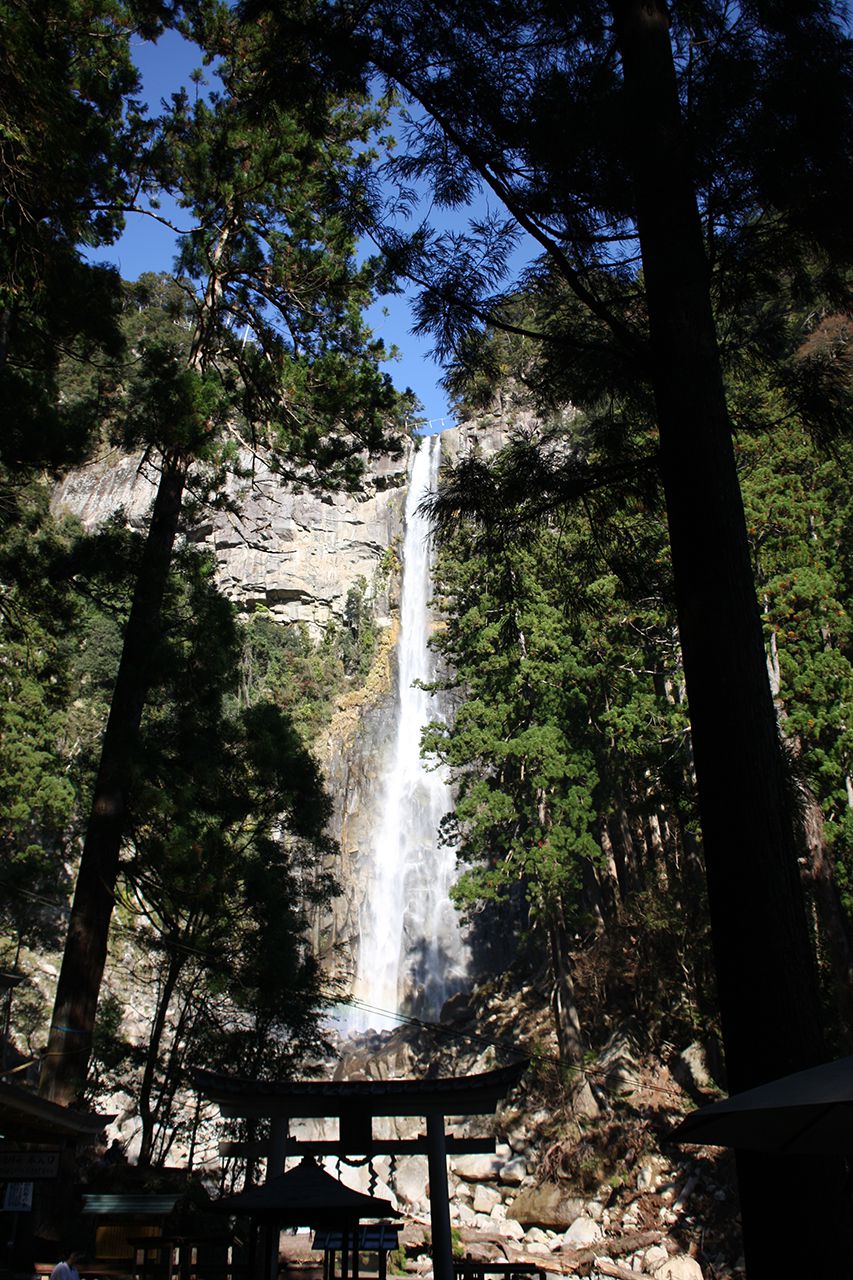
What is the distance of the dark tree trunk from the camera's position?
6.92 metres

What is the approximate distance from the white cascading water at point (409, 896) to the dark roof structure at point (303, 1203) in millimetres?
13617

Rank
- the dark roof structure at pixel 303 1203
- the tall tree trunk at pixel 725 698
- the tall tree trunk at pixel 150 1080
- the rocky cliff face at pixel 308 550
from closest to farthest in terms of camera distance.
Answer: the tall tree trunk at pixel 725 698, the dark roof structure at pixel 303 1203, the tall tree trunk at pixel 150 1080, the rocky cliff face at pixel 308 550

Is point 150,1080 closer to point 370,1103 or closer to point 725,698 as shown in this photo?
point 370,1103

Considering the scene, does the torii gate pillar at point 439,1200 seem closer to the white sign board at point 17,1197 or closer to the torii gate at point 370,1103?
the torii gate at point 370,1103

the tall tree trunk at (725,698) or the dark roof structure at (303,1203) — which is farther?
the dark roof structure at (303,1203)

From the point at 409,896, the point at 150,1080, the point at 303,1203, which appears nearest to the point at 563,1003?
the point at 150,1080

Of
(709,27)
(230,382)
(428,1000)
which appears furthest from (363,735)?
(709,27)

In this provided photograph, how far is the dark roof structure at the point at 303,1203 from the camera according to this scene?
18.0ft

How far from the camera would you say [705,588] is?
3.13 m

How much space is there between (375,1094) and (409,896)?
16.4 m

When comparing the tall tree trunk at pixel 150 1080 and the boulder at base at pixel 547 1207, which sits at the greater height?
the tall tree trunk at pixel 150 1080

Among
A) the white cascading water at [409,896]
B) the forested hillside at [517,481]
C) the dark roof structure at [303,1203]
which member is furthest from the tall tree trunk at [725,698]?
the white cascading water at [409,896]

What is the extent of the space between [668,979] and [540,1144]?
3.21m

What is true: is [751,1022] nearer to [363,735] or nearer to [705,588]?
[705,588]
